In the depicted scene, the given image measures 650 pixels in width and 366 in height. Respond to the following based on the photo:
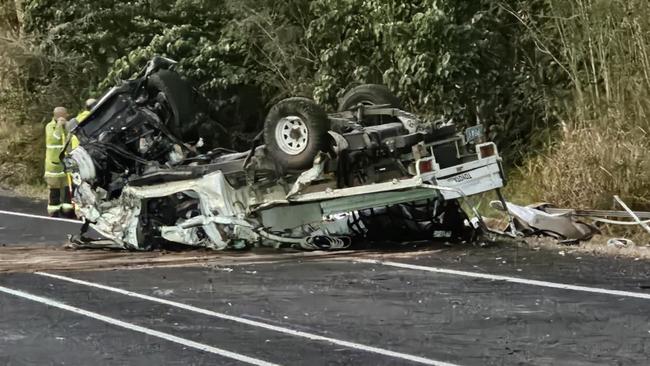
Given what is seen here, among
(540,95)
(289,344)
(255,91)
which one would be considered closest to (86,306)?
(289,344)

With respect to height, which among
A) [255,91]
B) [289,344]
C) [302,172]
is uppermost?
[255,91]

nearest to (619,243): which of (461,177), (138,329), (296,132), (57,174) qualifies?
(461,177)

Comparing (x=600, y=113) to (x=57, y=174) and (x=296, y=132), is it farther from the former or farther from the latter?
(x=57, y=174)

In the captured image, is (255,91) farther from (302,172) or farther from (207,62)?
(302,172)

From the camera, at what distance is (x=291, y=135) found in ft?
28.4

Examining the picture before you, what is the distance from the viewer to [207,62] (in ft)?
50.3

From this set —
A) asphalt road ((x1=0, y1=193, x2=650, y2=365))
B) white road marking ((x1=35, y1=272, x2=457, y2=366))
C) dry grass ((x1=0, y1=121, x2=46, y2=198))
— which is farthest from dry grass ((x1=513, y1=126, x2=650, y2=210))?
dry grass ((x1=0, y1=121, x2=46, y2=198))

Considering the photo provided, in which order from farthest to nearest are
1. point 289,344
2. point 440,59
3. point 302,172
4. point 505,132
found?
point 505,132
point 440,59
point 302,172
point 289,344

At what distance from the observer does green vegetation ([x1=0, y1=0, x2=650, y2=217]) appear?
10438 mm

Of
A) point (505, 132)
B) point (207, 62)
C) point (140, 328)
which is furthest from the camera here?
point (207, 62)

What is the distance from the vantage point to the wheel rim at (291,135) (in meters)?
8.54

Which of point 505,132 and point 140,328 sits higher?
point 505,132

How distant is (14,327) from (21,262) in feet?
9.34

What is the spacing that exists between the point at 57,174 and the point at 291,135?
6.39 m
